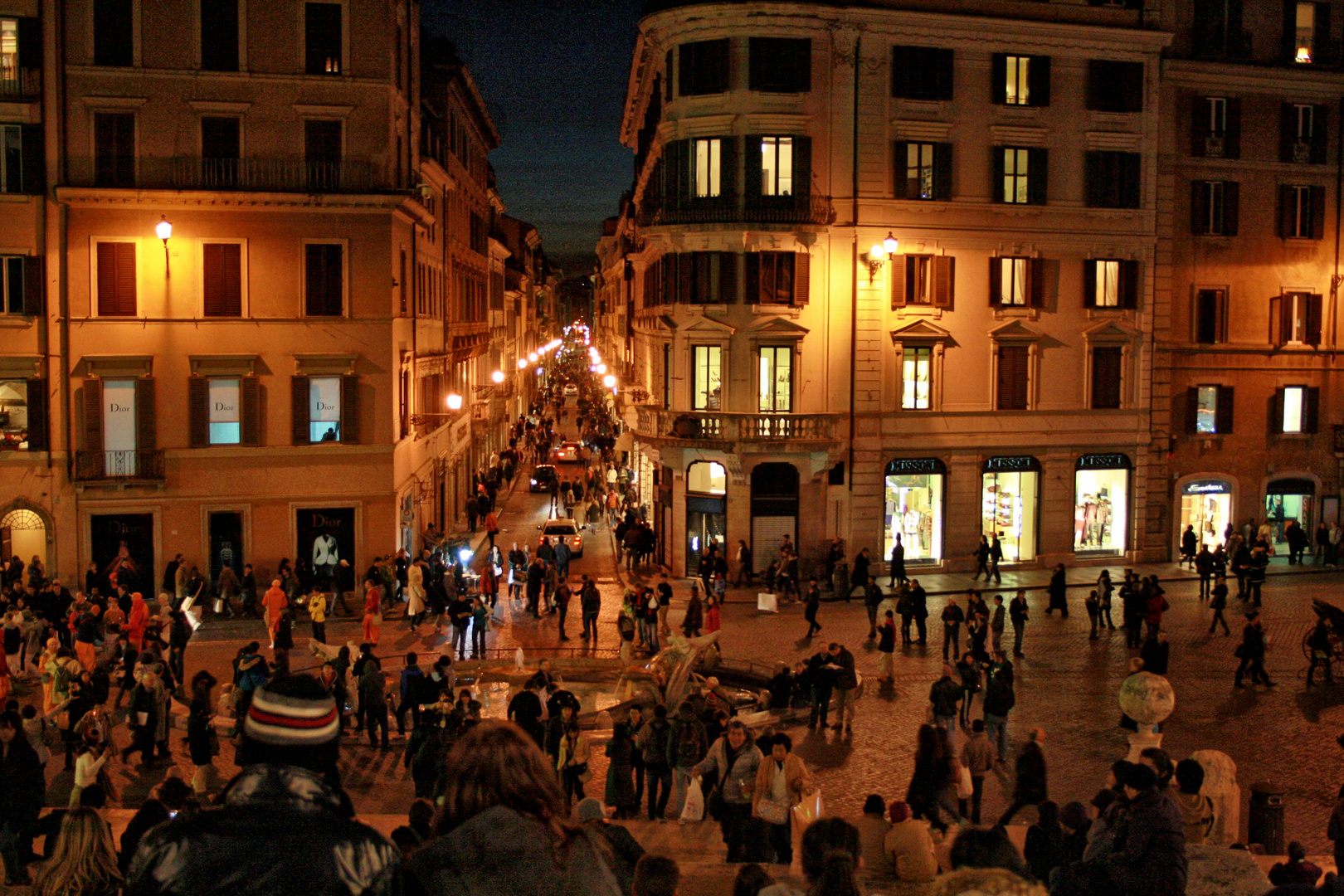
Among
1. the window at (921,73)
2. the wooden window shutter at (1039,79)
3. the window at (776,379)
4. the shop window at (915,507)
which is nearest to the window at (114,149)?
the window at (776,379)

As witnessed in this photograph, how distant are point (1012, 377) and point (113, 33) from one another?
26021mm

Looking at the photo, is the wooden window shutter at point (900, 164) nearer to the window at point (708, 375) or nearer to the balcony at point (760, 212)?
the balcony at point (760, 212)

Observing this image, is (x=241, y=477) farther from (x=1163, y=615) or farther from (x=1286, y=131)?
(x=1286, y=131)

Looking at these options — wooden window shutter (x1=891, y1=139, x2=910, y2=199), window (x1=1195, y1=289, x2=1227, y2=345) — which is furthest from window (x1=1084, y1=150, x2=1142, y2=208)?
wooden window shutter (x1=891, y1=139, x2=910, y2=199)

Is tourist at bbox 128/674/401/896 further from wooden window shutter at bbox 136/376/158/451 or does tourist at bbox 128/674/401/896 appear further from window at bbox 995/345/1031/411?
window at bbox 995/345/1031/411

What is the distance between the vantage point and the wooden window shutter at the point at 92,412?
31.4 metres

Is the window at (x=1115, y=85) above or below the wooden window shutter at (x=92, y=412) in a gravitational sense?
above

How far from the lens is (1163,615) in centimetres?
3166

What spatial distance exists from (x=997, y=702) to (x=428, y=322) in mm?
25765

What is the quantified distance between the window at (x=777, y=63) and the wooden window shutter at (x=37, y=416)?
65.7 feet

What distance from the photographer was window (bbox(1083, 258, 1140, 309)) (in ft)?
125

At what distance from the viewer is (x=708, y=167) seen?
117 feet

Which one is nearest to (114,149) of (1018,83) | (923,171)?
(923,171)

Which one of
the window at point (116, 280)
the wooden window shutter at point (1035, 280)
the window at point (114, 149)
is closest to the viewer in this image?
the window at point (114, 149)
